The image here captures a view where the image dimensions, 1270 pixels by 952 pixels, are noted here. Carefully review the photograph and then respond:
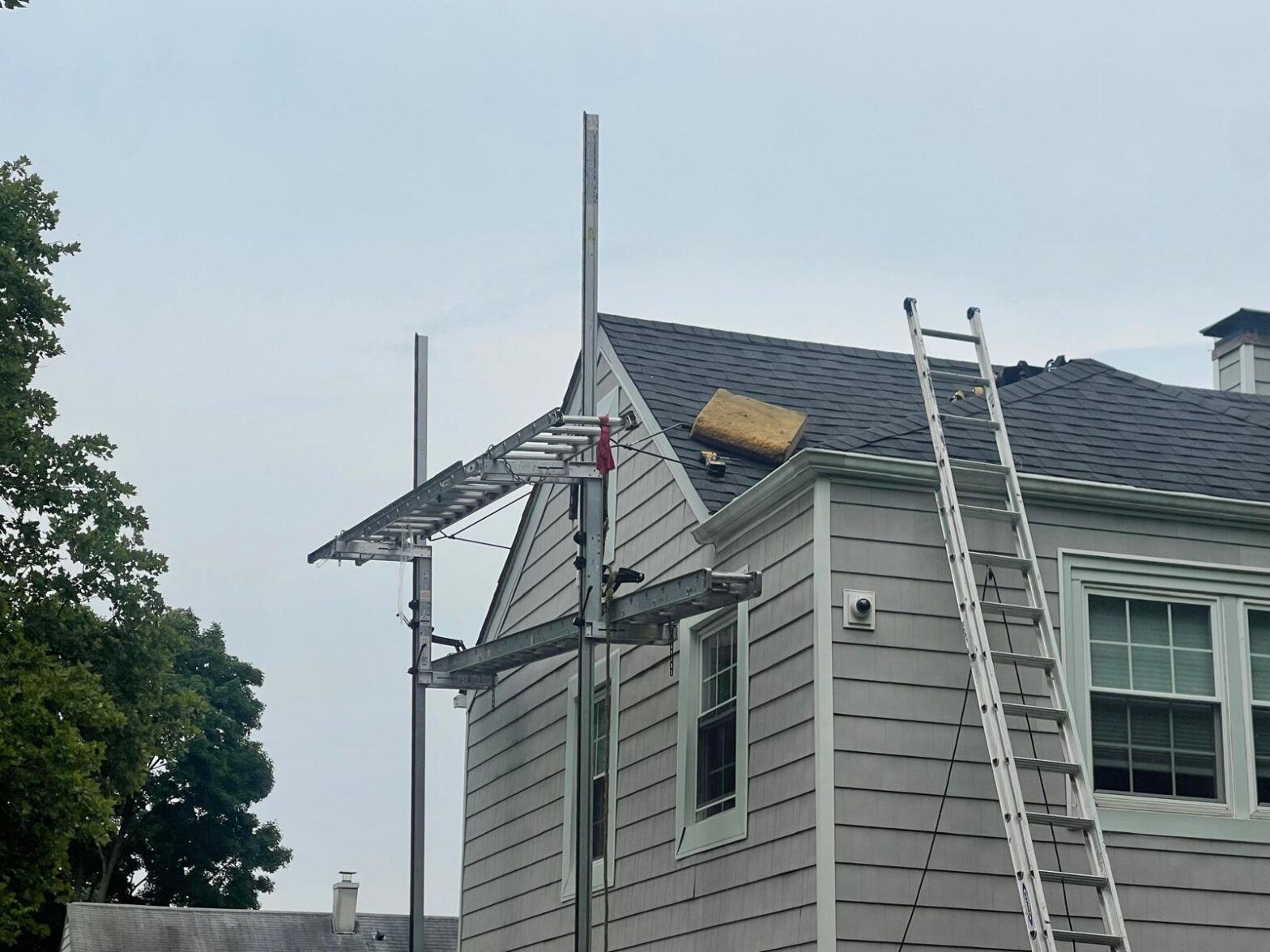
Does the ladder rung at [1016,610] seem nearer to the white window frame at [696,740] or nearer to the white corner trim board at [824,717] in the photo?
the white corner trim board at [824,717]

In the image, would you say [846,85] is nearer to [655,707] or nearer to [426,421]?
[426,421]

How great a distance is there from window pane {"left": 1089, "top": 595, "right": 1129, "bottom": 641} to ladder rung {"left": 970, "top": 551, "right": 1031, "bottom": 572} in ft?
2.40

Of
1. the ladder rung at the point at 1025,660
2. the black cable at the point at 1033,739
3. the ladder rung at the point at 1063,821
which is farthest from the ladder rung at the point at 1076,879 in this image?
the ladder rung at the point at 1025,660

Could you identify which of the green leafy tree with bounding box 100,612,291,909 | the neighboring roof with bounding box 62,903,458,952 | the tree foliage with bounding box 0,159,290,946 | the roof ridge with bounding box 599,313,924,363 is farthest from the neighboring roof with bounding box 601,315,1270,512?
the green leafy tree with bounding box 100,612,291,909

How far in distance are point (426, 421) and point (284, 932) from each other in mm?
20280

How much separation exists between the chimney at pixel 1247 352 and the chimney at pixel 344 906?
2158cm

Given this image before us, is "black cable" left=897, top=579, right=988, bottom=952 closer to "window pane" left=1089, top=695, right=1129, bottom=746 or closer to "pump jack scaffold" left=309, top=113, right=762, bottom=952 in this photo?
"window pane" left=1089, top=695, right=1129, bottom=746

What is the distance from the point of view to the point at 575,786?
13.3 metres

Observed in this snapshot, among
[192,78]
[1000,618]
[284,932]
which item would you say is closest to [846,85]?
[192,78]

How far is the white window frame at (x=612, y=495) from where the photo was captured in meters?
13.8

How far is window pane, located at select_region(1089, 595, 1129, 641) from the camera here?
33.7ft

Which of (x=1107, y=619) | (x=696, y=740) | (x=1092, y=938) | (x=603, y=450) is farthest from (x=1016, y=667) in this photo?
(x=603, y=450)

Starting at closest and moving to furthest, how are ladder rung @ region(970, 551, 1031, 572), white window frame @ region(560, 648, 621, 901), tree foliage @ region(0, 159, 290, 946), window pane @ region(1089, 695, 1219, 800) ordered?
ladder rung @ region(970, 551, 1031, 572) → window pane @ region(1089, 695, 1219, 800) → white window frame @ region(560, 648, 621, 901) → tree foliage @ region(0, 159, 290, 946)

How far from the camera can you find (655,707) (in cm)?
1222
